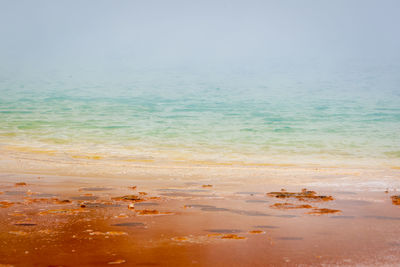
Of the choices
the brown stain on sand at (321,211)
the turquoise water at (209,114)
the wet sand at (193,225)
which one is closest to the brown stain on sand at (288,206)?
the wet sand at (193,225)

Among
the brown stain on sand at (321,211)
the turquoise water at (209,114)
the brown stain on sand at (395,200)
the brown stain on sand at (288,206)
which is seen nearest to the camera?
the brown stain on sand at (321,211)

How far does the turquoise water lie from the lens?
32.0ft

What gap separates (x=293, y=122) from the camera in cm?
1592

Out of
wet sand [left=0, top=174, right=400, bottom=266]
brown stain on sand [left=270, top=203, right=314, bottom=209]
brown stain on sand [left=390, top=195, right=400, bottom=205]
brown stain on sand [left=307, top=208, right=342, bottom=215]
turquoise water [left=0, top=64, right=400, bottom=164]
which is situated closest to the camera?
wet sand [left=0, top=174, right=400, bottom=266]

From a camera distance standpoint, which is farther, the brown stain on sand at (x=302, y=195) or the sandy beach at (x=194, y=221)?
the brown stain on sand at (x=302, y=195)

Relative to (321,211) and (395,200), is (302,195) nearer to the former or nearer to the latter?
(321,211)

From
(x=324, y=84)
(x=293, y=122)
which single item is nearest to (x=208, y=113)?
(x=293, y=122)

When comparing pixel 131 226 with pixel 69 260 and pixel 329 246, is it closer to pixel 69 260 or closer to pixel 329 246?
pixel 69 260

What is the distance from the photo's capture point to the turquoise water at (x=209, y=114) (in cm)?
977

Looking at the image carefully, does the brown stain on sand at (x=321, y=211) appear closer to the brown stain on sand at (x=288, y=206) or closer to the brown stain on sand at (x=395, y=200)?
the brown stain on sand at (x=288, y=206)

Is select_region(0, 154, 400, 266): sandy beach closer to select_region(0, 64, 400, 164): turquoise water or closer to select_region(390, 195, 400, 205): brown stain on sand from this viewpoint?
select_region(390, 195, 400, 205): brown stain on sand

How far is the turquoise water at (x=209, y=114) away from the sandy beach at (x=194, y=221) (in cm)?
325

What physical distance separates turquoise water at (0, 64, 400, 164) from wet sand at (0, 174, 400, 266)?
3761mm

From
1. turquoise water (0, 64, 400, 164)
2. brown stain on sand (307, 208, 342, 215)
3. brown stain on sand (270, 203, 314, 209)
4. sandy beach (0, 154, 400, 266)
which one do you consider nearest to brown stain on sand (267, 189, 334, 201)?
sandy beach (0, 154, 400, 266)
